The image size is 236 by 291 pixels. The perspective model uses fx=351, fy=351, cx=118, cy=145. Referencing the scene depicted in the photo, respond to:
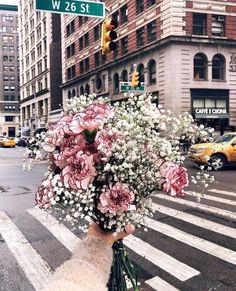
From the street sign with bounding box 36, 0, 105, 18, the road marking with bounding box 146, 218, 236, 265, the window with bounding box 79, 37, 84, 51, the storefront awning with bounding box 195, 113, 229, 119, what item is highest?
the window with bounding box 79, 37, 84, 51

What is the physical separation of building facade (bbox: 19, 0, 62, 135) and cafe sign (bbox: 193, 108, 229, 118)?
24063 mm

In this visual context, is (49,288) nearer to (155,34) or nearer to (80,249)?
(80,249)

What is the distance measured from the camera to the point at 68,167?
1.97m

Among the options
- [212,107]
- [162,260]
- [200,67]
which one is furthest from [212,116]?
[162,260]

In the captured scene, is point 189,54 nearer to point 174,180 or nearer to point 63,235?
point 63,235

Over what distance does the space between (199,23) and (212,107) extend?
7.57 metres

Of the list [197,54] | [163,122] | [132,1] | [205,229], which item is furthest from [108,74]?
[163,122]

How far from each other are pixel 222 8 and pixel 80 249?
33859mm

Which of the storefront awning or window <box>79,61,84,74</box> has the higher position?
window <box>79,61,84,74</box>

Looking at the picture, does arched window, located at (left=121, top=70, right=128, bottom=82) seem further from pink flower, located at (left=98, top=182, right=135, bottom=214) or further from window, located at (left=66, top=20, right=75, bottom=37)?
pink flower, located at (left=98, top=182, right=135, bottom=214)

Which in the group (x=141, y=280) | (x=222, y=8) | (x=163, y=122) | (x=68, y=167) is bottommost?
(x=141, y=280)

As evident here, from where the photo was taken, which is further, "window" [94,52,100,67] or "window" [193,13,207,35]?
"window" [94,52,100,67]

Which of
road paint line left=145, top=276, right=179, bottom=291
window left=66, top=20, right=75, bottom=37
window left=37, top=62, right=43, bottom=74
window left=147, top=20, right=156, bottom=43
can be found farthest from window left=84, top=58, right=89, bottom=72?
road paint line left=145, top=276, right=179, bottom=291

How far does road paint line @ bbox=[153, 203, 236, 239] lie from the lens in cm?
653
